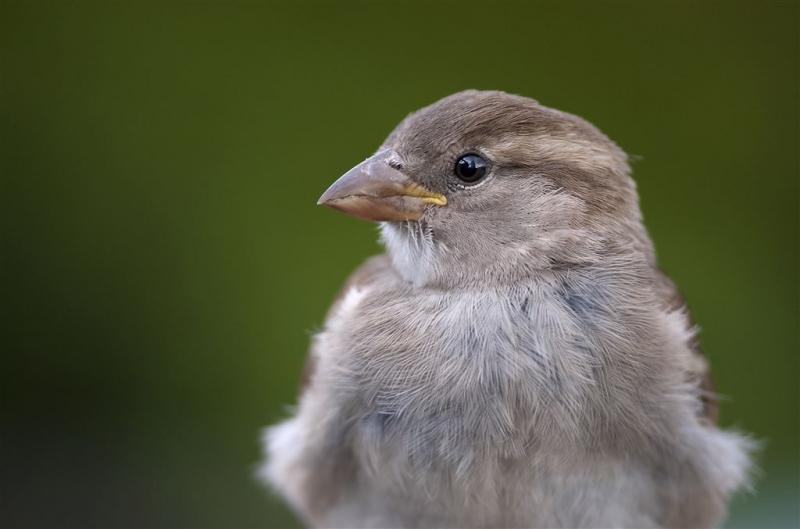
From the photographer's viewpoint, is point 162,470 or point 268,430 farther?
point 162,470

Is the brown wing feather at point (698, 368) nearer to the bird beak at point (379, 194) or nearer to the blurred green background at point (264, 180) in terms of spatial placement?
the bird beak at point (379, 194)

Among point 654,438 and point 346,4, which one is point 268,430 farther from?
point 346,4

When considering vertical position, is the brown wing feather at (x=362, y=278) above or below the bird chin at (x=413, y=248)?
below

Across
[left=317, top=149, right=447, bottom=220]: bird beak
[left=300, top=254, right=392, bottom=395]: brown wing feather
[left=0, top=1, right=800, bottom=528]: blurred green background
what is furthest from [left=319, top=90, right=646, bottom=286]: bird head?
[left=0, top=1, right=800, bottom=528]: blurred green background

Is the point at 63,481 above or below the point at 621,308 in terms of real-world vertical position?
below

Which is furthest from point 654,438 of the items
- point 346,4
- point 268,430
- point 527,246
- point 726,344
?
point 346,4

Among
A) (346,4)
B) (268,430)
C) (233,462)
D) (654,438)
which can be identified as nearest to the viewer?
(654,438)

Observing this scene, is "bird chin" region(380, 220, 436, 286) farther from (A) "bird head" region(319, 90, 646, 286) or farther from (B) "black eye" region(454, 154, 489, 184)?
(B) "black eye" region(454, 154, 489, 184)

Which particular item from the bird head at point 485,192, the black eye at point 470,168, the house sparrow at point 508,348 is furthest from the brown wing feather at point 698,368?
the black eye at point 470,168
